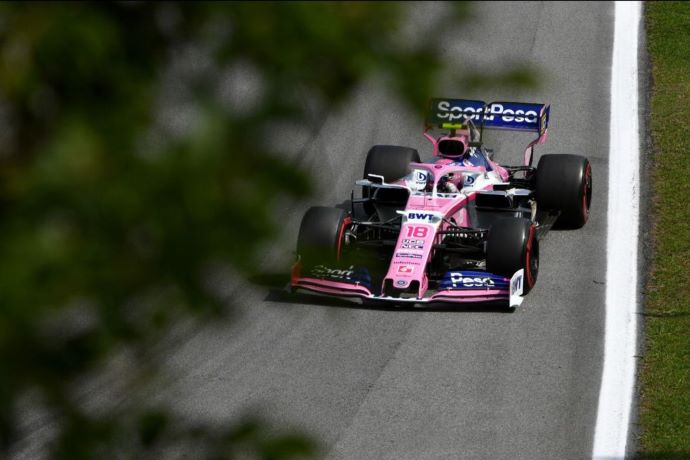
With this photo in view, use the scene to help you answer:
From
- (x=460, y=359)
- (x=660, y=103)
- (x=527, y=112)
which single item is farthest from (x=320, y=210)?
(x=660, y=103)

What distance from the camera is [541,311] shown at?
1271 cm

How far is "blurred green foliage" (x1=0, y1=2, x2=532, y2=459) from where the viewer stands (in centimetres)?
215

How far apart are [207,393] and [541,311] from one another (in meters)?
3.65

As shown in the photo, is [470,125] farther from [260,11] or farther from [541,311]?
[260,11]

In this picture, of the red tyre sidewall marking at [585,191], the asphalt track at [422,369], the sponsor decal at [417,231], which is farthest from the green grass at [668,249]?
the sponsor decal at [417,231]

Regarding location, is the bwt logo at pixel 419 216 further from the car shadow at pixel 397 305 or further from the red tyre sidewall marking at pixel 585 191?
the red tyre sidewall marking at pixel 585 191

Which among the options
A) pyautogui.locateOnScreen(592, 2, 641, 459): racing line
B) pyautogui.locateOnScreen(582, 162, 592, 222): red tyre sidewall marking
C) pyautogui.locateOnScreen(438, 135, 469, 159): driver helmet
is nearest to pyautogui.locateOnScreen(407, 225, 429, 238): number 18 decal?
pyautogui.locateOnScreen(438, 135, 469, 159): driver helmet

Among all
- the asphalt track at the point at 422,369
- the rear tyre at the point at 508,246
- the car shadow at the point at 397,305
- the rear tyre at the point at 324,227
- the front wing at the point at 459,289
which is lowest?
the asphalt track at the point at 422,369

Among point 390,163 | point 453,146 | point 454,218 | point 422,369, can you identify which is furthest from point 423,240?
point 390,163

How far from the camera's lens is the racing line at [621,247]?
10.6 m

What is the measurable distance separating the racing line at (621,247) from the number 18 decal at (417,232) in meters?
2.04

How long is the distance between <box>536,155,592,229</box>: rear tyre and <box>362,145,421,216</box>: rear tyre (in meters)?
1.51

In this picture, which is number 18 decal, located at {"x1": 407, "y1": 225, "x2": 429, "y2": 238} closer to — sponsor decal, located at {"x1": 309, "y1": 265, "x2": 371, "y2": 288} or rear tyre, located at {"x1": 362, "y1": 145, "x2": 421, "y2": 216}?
sponsor decal, located at {"x1": 309, "y1": 265, "x2": 371, "y2": 288}

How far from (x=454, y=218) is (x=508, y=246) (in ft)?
3.38
